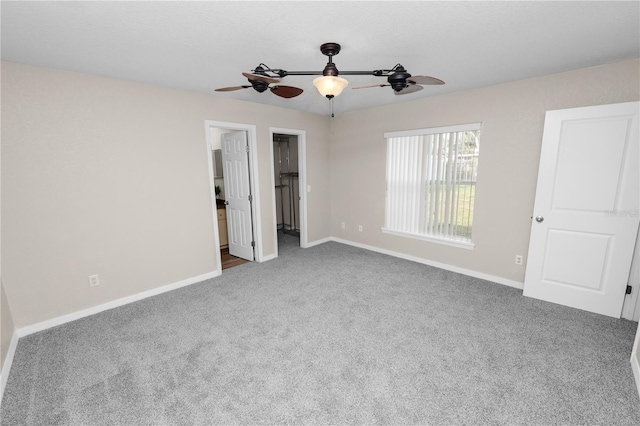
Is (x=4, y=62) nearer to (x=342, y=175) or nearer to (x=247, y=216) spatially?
(x=247, y=216)

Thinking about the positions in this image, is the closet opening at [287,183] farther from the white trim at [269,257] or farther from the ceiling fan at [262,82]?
the ceiling fan at [262,82]

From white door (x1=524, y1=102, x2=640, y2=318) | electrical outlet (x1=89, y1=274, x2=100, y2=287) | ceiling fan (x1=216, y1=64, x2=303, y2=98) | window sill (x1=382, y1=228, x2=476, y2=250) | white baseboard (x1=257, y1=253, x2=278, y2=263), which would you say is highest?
ceiling fan (x1=216, y1=64, x2=303, y2=98)

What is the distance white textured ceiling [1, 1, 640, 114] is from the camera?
1628 mm

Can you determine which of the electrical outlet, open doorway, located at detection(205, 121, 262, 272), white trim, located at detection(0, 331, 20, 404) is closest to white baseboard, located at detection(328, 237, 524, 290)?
open doorway, located at detection(205, 121, 262, 272)

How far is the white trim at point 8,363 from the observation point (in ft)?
6.15

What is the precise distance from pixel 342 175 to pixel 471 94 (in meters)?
2.33

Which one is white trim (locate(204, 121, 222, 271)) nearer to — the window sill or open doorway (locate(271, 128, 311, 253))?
open doorway (locate(271, 128, 311, 253))

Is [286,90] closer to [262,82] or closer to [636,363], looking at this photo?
[262,82]

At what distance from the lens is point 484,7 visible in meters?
1.63

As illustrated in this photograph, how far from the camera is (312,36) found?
77.4 inches

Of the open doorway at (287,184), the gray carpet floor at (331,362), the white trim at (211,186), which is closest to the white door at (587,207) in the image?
the gray carpet floor at (331,362)

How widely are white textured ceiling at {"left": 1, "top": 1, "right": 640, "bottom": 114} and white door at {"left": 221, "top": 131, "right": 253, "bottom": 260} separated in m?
1.39

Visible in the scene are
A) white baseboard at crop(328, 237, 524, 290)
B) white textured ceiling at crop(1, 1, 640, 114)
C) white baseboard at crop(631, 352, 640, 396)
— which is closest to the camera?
white textured ceiling at crop(1, 1, 640, 114)

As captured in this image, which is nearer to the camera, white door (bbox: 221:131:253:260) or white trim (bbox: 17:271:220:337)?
white trim (bbox: 17:271:220:337)
